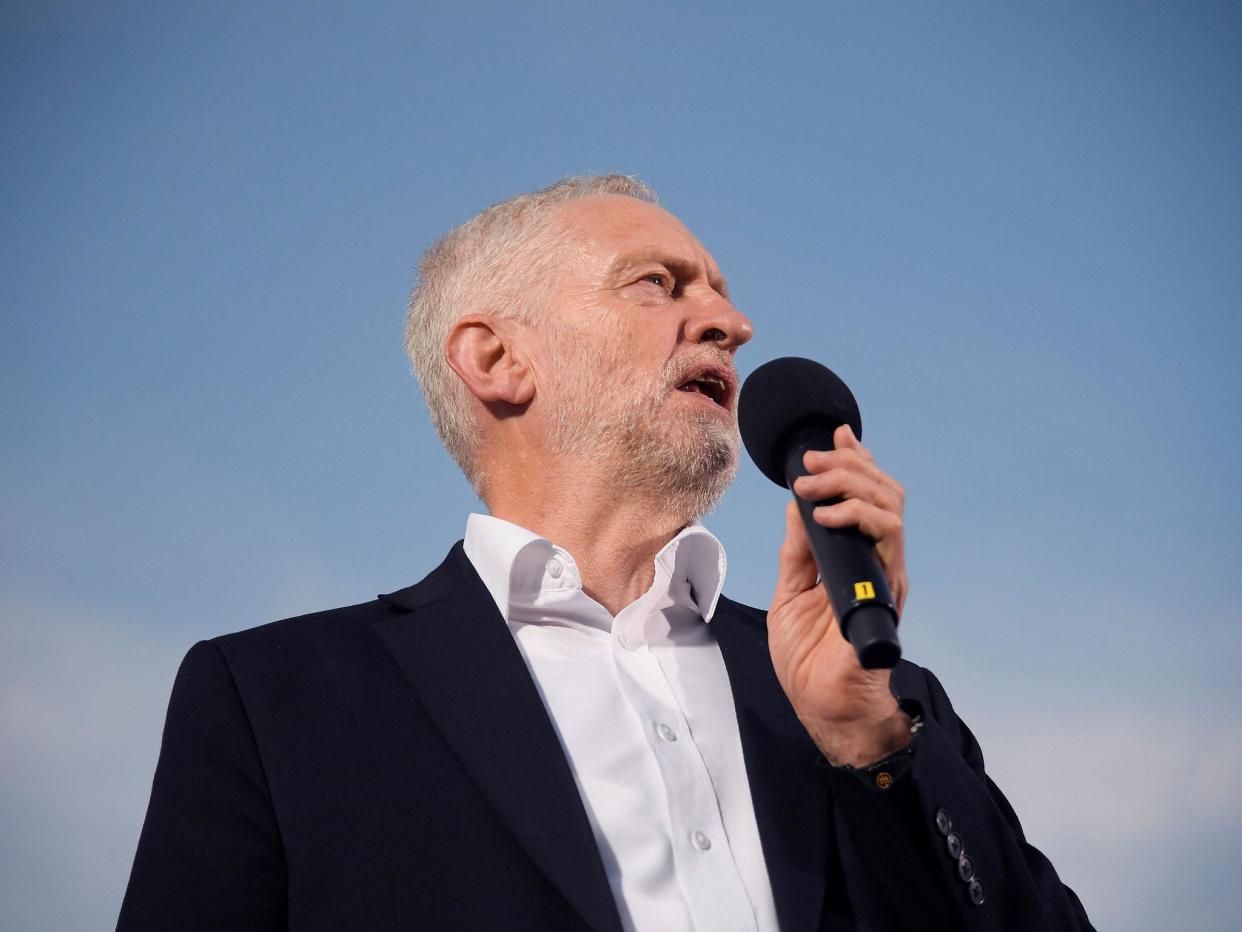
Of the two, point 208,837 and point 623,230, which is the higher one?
point 623,230

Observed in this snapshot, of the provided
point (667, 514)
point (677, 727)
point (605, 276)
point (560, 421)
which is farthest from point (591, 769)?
point (605, 276)

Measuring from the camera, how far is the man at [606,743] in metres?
2.44

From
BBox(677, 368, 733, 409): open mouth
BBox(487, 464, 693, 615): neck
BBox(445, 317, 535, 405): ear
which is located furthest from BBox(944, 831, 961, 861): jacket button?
BBox(445, 317, 535, 405): ear

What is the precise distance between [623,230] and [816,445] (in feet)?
4.98

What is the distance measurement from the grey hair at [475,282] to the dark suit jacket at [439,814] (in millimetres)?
1110

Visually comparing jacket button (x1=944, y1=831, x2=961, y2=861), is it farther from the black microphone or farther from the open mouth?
the open mouth

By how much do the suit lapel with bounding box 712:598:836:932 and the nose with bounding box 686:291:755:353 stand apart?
0.83 metres

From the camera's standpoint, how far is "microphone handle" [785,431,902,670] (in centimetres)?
187

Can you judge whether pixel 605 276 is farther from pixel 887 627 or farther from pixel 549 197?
pixel 887 627

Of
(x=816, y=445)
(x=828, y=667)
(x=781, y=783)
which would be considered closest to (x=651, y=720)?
(x=781, y=783)

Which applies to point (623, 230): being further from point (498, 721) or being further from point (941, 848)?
point (941, 848)

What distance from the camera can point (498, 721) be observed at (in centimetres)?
267

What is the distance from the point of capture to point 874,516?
213 cm

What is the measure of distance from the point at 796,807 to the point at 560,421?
133 centimetres
